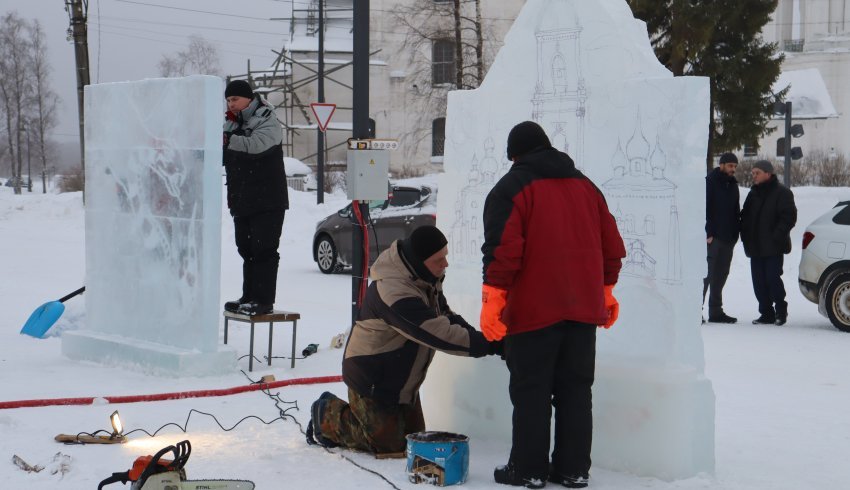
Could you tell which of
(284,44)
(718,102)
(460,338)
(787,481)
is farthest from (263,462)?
(284,44)

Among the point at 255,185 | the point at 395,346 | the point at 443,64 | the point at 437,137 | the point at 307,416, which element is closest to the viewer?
the point at 395,346

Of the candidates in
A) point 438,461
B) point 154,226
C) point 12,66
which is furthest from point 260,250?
point 12,66

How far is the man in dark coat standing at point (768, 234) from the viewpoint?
12062 millimetres

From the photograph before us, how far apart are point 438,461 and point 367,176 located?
4266 millimetres

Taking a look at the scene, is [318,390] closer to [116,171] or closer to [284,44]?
[116,171]

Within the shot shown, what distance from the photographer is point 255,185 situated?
853 cm

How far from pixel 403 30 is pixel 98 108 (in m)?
35.5

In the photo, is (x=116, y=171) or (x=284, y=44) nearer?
(x=116, y=171)

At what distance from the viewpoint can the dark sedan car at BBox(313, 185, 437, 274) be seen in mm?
17203

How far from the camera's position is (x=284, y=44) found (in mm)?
47188

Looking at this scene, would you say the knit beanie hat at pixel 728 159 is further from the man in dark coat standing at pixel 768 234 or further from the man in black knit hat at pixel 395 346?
the man in black knit hat at pixel 395 346

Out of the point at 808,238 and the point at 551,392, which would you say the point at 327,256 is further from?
the point at 551,392

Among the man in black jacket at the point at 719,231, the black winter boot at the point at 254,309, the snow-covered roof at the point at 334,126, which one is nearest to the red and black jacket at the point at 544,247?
the black winter boot at the point at 254,309

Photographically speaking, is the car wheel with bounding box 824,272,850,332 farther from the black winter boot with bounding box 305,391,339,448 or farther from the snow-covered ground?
the black winter boot with bounding box 305,391,339,448
